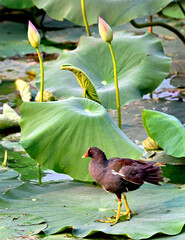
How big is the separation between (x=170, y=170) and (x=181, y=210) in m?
0.72

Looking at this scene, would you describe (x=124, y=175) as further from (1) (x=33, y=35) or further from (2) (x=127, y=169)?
(1) (x=33, y=35)

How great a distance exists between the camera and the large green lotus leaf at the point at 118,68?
343 cm

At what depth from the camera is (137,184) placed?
7.62ft

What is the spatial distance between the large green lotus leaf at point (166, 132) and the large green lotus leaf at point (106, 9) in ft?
3.60

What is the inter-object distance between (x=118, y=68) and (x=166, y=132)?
35.6 inches

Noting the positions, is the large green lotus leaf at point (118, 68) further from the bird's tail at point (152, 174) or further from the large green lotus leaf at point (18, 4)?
the large green lotus leaf at point (18, 4)

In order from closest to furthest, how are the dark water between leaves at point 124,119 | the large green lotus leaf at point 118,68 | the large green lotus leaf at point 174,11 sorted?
the dark water between leaves at point 124,119, the large green lotus leaf at point 118,68, the large green lotus leaf at point 174,11

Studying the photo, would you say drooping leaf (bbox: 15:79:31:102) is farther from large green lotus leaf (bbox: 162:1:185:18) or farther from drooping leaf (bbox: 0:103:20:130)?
large green lotus leaf (bbox: 162:1:185:18)

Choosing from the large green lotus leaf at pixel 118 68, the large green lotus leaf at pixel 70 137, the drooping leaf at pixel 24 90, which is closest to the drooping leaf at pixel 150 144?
the large green lotus leaf at pixel 118 68

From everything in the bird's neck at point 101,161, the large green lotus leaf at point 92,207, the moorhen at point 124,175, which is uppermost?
the bird's neck at point 101,161

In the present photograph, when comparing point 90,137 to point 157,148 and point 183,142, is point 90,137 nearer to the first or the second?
point 183,142

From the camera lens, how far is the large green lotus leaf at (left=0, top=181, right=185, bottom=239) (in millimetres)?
2199

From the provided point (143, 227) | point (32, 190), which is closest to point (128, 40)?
point (32, 190)

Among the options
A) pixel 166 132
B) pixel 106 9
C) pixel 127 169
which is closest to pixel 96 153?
pixel 127 169
